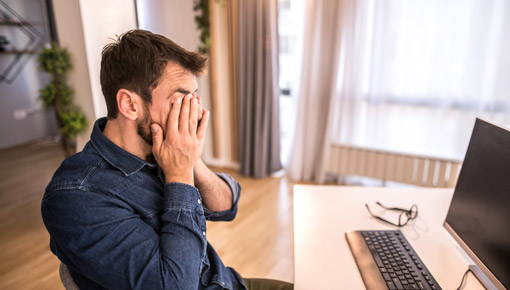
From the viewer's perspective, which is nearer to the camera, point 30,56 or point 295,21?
point 295,21

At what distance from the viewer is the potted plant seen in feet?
8.69

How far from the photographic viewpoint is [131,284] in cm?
77

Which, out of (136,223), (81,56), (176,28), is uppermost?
(176,28)

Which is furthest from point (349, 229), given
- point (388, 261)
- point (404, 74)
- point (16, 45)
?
point (16, 45)

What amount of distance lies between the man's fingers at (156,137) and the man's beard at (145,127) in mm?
19

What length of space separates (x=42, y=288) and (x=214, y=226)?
3.92 ft

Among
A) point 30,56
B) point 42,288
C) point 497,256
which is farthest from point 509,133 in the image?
point 30,56

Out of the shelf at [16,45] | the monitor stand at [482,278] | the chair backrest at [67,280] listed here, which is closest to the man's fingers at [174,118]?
the chair backrest at [67,280]

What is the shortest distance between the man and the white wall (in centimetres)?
173

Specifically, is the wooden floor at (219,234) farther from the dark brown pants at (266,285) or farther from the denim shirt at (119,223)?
the denim shirt at (119,223)

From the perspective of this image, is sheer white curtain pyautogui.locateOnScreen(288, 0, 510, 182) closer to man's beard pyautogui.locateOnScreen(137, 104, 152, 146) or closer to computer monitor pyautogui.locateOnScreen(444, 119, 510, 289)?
computer monitor pyautogui.locateOnScreen(444, 119, 510, 289)

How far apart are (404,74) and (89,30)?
8.46 feet

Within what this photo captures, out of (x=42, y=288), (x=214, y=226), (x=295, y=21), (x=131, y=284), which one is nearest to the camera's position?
(x=131, y=284)

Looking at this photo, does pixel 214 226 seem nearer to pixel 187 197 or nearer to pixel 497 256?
pixel 187 197
